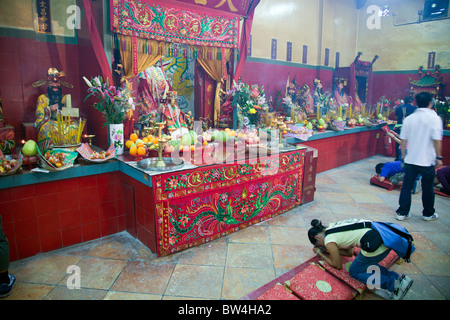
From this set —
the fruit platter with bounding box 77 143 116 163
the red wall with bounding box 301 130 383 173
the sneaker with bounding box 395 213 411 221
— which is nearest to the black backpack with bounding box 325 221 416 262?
the sneaker with bounding box 395 213 411 221

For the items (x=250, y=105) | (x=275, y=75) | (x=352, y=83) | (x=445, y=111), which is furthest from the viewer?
(x=352, y=83)

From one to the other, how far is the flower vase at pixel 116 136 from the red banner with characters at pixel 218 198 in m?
1.21

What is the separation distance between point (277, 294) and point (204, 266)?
884 millimetres

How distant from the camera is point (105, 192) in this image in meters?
3.79

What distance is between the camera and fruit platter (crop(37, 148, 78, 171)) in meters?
3.25

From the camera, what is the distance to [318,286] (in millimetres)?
2807

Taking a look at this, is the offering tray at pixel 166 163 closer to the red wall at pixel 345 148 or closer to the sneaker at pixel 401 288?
the sneaker at pixel 401 288

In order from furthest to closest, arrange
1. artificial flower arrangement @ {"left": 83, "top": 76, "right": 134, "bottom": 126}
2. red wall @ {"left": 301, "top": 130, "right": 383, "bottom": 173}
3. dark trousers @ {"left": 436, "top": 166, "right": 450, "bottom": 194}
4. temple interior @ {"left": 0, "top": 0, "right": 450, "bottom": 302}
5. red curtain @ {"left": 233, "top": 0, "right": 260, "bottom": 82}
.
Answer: red wall @ {"left": 301, "top": 130, "right": 383, "bottom": 173}
red curtain @ {"left": 233, "top": 0, "right": 260, "bottom": 82}
dark trousers @ {"left": 436, "top": 166, "right": 450, "bottom": 194}
artificial flower arrangement @ {"left": 83, "top": 76, "right": 134, "bottom": 126}
temple interior @ {"left": 0, "top": 0, "right": 450, "bottom": 302}

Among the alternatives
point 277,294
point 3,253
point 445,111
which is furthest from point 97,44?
point 445,111

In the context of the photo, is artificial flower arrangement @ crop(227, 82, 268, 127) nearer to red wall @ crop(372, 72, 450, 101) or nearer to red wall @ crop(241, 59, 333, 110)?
red wall @ crop(241, 59, 333, 110)

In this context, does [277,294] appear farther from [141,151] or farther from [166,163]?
[141,151]

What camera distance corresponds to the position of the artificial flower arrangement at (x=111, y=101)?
3912 millimetres

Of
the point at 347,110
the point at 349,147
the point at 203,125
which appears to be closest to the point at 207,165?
the point at 203,125

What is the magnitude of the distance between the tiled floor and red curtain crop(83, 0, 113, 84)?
7.24 ft
